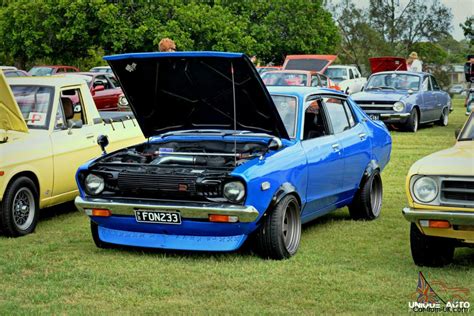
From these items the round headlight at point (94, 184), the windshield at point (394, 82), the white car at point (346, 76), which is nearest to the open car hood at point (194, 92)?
the round headlight at point (94, 184)

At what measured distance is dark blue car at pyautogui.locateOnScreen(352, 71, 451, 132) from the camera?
2170 cm

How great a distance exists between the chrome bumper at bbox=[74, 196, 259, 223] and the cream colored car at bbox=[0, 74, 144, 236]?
4.64 feet

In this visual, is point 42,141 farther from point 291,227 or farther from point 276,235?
point 276,235

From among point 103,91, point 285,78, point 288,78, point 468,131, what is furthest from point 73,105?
point 288,78

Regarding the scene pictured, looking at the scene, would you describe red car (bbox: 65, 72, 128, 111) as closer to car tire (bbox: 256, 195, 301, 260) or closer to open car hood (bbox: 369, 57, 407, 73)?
open car hood (bbox: 369, 57, 407, 73)

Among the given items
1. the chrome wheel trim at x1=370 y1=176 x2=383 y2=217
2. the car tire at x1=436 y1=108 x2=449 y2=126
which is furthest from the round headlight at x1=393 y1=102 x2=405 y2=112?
the chrome wheel trim at x1=370 y1=176 x2=383 y2=217

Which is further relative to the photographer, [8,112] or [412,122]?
[412,122]

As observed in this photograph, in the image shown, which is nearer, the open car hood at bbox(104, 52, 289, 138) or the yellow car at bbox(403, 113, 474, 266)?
the yellow car at bbox(403, 113, 474, 266)

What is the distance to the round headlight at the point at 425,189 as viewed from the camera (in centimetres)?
697

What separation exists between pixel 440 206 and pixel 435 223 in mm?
143

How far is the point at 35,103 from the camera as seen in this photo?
1006cm

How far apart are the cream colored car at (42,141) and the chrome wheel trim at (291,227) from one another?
9.50ft

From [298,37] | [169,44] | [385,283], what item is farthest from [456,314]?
[298,37]

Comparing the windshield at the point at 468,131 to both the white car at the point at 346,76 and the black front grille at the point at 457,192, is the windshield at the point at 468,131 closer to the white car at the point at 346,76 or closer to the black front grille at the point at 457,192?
the black front grille at the point at 457,192
